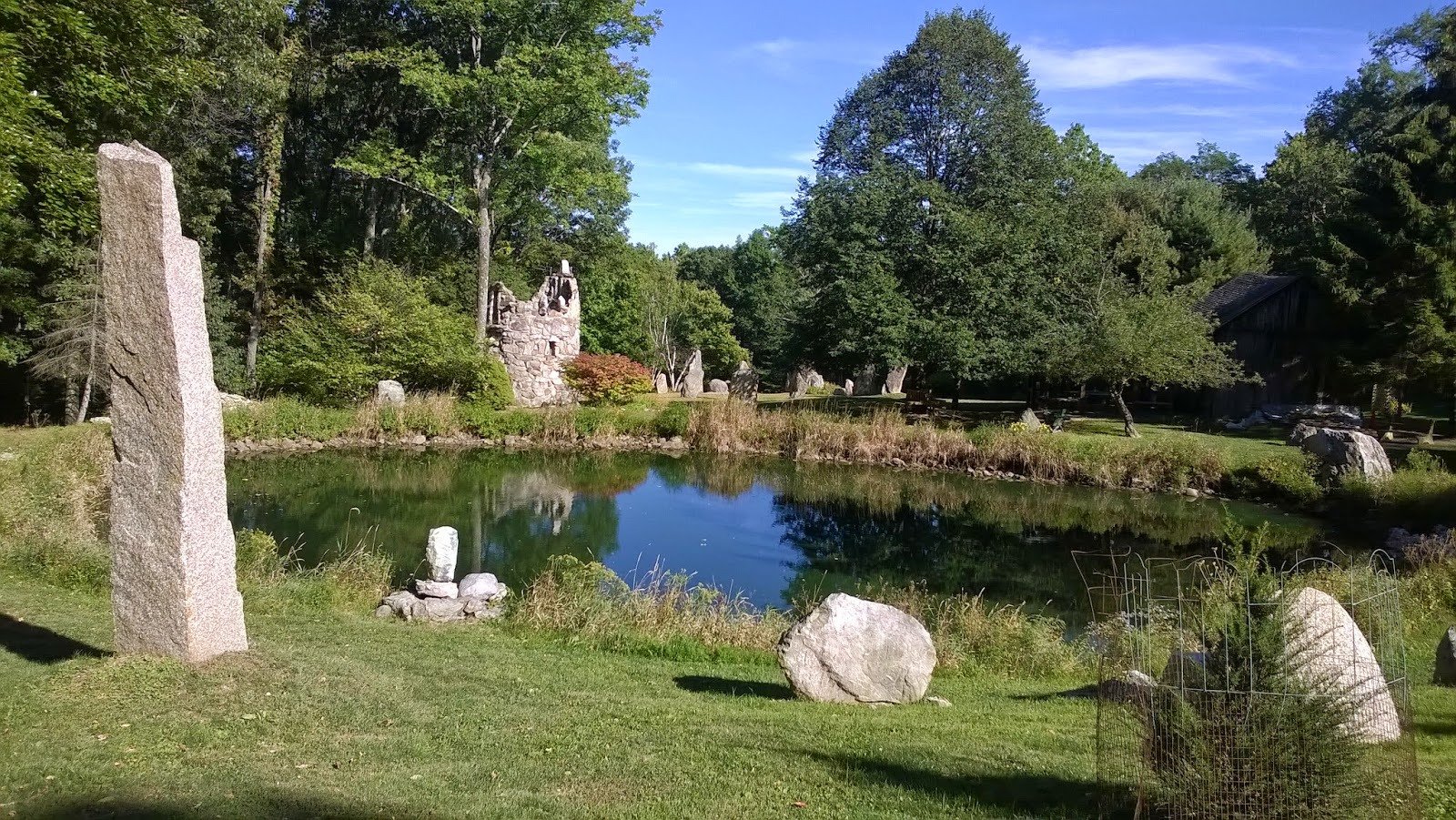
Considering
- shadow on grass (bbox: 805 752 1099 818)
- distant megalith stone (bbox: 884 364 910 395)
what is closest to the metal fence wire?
shadow on grass (bbox: 805 752 1099 818)

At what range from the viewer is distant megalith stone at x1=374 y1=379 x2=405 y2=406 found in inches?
1140

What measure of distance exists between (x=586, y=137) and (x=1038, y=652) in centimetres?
2946

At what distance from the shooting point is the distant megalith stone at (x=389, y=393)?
29.0m

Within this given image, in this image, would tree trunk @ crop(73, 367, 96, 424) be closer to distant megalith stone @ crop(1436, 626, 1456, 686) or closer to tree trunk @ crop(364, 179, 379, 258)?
tree trunk @ crop(364, 179, 379, 258)

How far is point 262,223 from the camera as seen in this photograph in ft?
102

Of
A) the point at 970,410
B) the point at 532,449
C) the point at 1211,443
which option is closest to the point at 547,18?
the point at 532,449

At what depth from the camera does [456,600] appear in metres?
11.3

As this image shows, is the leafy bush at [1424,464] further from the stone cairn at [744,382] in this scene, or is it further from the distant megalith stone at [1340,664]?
the stone cairn at [744,382]

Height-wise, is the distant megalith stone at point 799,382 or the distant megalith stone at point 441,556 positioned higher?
the distant megalith stone at point 799,382

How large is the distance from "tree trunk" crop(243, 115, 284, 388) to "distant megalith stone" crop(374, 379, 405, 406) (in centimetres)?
398

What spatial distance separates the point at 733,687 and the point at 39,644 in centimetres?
535

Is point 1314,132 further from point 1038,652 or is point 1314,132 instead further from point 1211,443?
point 1038,652

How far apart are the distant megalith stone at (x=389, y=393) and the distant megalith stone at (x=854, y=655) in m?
24.2

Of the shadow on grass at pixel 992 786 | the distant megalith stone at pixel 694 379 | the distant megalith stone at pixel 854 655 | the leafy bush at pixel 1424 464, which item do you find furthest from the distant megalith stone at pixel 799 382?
the shadow on grass at pixel 992 786
